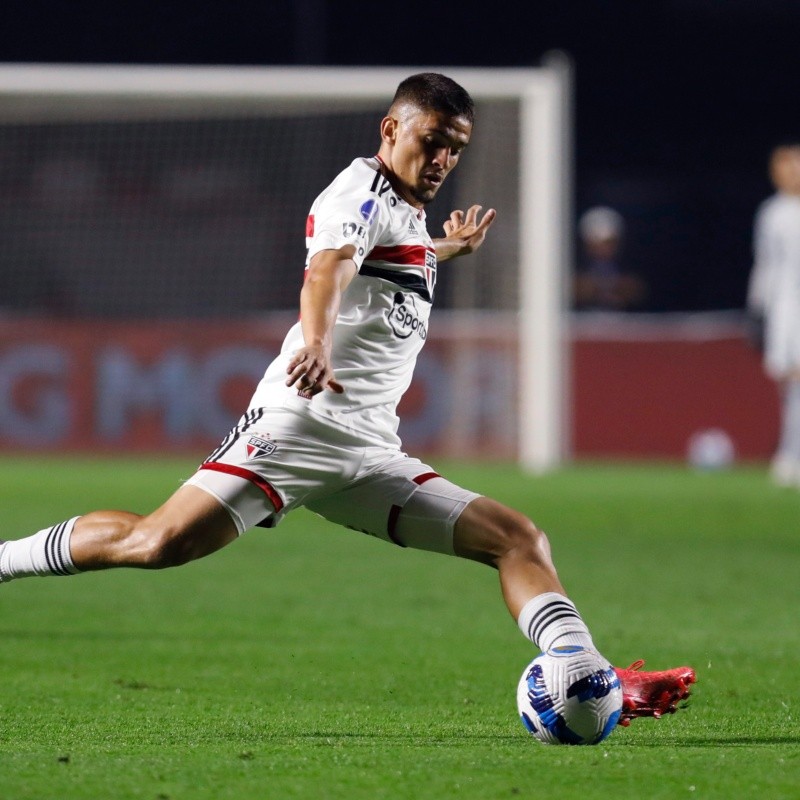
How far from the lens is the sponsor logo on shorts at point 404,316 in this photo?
4.93 m

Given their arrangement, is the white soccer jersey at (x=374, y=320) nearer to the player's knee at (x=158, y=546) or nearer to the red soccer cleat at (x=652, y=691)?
the player's knee at (x=158, y=546)

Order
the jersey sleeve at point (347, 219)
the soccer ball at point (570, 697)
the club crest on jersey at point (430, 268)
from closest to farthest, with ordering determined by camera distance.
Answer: the soccer ball at point (570, 697)
the jersey sleeve at point (347, 219)
the club crest on jersey at point (430, 268)

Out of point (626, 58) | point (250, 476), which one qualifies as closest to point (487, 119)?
point (626, 58)

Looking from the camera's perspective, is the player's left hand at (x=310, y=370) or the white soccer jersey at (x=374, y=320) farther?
the white soccer jersey at (x=374, y=320)

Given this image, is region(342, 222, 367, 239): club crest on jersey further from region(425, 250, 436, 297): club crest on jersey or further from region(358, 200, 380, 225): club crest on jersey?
region(425, 250, 436, 297): club crest on jersey

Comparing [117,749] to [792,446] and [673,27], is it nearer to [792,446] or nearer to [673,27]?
[792,446]

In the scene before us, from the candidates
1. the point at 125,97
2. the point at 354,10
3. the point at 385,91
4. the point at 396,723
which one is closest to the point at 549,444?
the point at 385,91

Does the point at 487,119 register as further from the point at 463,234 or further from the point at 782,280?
the point at 463,234

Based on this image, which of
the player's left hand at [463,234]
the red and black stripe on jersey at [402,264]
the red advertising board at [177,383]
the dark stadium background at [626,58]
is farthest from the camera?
the dark stadium background at [626,58]

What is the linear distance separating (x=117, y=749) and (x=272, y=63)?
23.7 metres

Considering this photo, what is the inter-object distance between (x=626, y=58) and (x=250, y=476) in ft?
79.7

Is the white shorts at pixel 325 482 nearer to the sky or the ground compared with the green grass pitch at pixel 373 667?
nearer to the sky

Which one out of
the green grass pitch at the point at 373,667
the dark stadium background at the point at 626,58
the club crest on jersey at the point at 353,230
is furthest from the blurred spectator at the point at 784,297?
the club crest on jersey at the point at 353,230

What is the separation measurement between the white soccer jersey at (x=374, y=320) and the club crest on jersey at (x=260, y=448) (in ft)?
0.40
